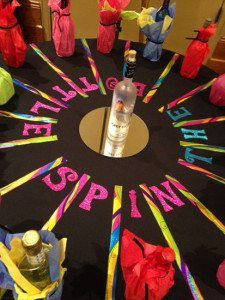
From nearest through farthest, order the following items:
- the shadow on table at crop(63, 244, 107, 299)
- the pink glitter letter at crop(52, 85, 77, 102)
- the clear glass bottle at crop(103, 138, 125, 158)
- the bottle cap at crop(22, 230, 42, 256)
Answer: the bottle cap at crop(22, 230, 42, 256)
the shadow on table at crop(63, 244, 107, 299)
the clear glass bottle at crop(103, 138, 125, 158)
the pink glitter letter at crop(52, 85, 77, 102)

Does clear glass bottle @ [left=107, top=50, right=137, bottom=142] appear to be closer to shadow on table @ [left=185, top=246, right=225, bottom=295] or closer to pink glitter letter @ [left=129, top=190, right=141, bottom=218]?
pink glitter letter @ [left=129, top=190, right=141, bottom=218]

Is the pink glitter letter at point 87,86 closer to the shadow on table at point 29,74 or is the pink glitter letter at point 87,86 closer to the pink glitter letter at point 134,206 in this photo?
the shadow on table at point 29,74

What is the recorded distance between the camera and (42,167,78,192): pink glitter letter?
3.66ft

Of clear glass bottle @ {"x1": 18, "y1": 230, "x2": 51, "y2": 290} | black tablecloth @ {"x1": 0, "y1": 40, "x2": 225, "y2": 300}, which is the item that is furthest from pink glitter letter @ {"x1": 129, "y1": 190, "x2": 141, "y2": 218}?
clear glass bottle @ {"x1": 18, "y1": 230, "x2": 51, "y2": 290}

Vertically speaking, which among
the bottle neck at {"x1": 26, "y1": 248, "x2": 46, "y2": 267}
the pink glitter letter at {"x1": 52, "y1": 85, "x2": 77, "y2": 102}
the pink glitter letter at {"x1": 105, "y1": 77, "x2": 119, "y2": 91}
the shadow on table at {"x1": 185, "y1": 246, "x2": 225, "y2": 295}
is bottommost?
the shadow on table at {"x1": 185, "y1": 246, "x2": 225, "y2": 295}

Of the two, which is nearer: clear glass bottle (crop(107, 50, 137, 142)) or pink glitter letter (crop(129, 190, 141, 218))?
pink glitter letter (crop(129, 190, 141, 218))

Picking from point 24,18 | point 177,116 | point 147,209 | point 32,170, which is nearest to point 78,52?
point 177,116

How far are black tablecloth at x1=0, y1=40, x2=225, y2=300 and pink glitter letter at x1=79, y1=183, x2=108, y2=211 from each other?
0.01 m

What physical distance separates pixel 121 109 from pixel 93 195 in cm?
39

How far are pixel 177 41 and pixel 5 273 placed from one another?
8.26ft

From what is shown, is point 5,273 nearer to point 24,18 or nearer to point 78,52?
point 78,52

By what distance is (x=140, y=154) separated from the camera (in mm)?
1269

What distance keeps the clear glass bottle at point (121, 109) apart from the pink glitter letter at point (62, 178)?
0.84 feet

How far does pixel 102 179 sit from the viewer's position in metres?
1.15
